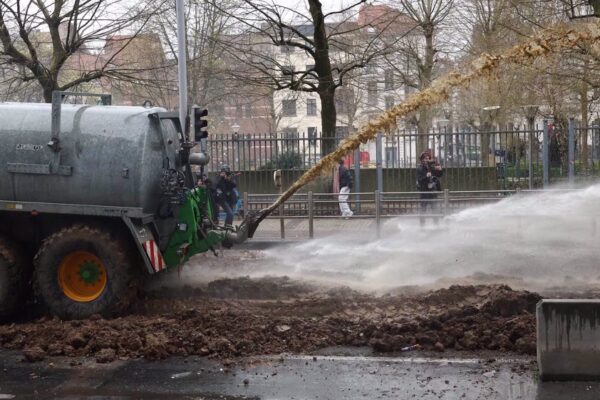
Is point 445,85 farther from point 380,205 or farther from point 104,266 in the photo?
point 380,205

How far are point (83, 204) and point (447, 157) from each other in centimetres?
1269

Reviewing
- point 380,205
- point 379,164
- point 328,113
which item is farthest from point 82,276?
point 328,113

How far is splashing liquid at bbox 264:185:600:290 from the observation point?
10719 mm

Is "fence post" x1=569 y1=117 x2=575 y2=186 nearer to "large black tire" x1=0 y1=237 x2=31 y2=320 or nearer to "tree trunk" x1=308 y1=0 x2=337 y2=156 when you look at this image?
"tree trunk" x1=308 y1=0 x2=337 y2=156

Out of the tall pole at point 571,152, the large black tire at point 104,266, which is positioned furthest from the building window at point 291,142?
the large black tire at point 104,266

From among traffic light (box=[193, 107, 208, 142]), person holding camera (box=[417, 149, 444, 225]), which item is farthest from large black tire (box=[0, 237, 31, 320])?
person holding camera (box=[417, 149, 444, 225])

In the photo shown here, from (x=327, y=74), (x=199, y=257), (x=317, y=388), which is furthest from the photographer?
(x=327, y=74)

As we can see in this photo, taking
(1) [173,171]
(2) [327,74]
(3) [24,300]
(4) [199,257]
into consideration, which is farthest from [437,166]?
(3) [24,300]

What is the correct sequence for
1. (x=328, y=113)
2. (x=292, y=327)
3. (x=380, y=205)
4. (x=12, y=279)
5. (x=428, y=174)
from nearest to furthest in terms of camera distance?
(x=292, y=327), (x=12, y=279), (x=380, y=205), (x=428, y=174), (x=328, y=113)

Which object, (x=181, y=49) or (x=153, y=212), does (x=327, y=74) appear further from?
(x=153, y=212)

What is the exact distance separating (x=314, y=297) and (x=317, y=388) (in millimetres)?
3232

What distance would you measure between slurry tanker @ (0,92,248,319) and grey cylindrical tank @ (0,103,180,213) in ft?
0.04

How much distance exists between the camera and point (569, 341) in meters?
6.71

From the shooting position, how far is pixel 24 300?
9.47 meters
